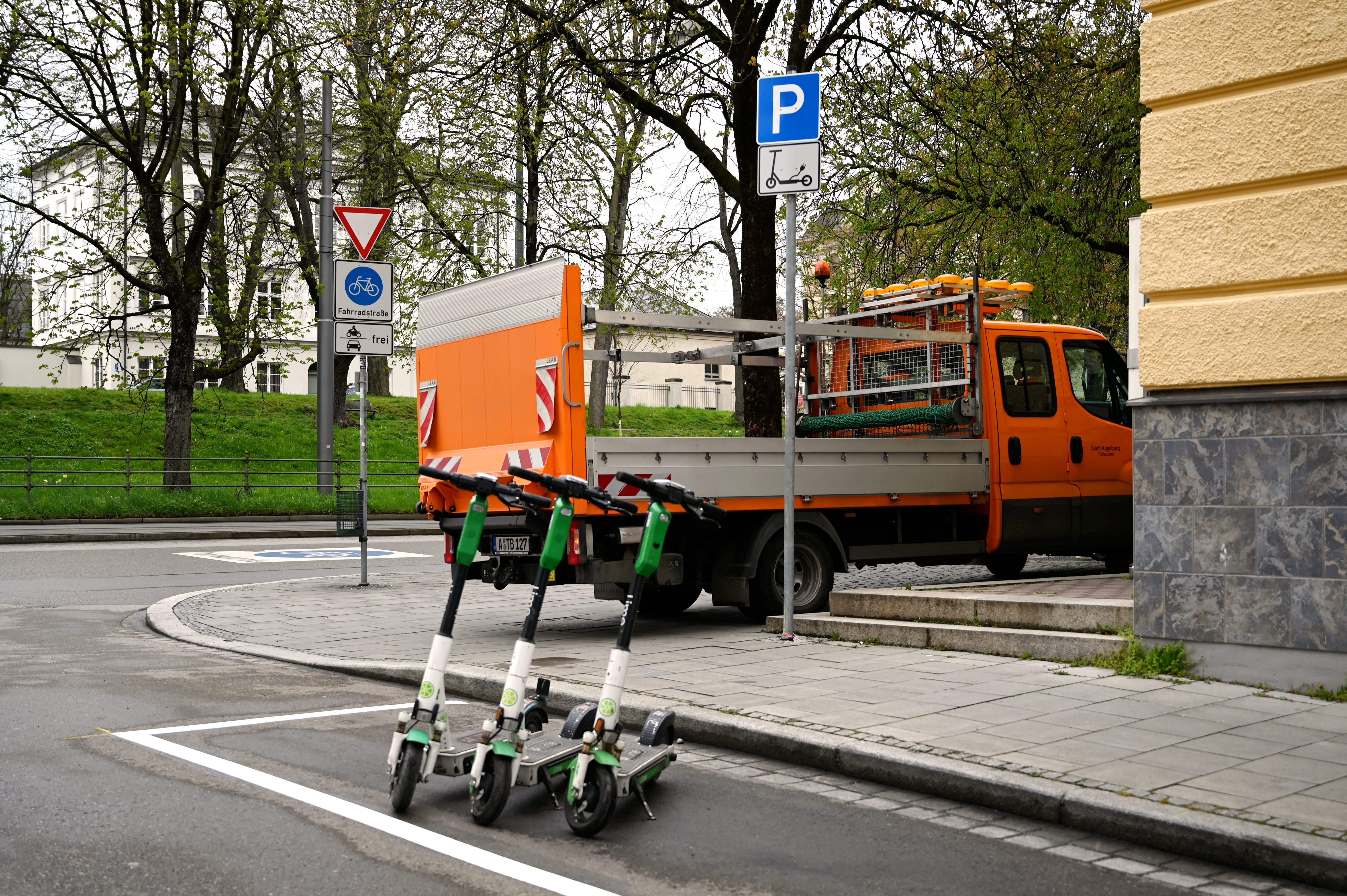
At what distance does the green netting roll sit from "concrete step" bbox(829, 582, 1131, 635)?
2.05 metres

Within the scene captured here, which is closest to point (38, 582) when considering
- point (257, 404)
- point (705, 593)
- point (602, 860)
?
point (705, 593)

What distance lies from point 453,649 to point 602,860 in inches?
195

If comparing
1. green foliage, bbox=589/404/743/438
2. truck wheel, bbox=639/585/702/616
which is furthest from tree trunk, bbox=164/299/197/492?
truck wheel, bbox=639/585/702/616

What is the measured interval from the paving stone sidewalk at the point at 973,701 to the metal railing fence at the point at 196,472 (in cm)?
1445

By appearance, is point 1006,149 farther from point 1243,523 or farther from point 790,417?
point 1243,523

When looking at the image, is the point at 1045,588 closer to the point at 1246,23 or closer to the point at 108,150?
the point at 1246,23

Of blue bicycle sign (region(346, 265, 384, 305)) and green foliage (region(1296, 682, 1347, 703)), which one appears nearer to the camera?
green foliage (region(1296, 682, 1347, 703))

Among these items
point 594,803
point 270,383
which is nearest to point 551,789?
point 594,803

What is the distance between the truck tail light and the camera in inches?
355

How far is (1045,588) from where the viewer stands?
9453 mm

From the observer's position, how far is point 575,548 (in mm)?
9055

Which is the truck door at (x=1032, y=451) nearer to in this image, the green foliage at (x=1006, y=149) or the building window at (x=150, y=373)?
the green foliage at (x=1006, y=149)

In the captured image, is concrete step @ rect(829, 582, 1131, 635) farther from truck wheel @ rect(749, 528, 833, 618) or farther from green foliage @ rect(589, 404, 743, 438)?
green foliage @ rect(589, 404, 743, 438)

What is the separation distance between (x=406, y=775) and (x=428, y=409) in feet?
20.1
